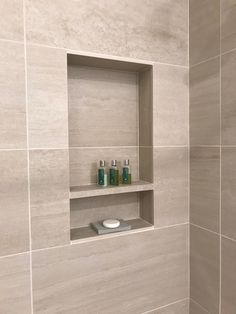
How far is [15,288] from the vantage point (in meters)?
0.93

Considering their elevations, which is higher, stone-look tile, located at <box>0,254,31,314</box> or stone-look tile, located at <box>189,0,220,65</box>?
stone-look tile, located at <box>189,0,220,65</box>

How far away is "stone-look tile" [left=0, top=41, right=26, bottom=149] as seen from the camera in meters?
0.88

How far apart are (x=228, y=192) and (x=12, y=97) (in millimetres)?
955

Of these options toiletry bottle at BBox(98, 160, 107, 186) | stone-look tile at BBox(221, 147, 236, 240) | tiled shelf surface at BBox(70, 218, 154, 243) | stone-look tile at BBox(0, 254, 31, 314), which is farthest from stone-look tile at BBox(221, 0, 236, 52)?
stone-look tile at BBox(0, 254, 31, 314)

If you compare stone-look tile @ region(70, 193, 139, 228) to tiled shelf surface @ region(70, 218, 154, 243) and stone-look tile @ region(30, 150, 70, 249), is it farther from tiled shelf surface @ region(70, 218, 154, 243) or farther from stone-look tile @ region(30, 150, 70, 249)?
stone-look tile @ region(30, 150, 70, 249)

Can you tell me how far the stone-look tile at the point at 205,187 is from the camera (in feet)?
3.65

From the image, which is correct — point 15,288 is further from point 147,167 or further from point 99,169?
point 147,167

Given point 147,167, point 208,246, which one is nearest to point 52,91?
point 147,167

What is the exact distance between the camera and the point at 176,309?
1.26m

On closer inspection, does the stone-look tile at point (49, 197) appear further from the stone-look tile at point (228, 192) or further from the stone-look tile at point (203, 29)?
the stone-look tile at point (203, 29)

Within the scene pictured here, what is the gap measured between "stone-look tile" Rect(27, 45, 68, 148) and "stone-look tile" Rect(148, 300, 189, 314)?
0.95m

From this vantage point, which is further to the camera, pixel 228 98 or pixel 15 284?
pixel 228 98

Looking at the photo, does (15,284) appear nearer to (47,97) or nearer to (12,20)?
(47,97)

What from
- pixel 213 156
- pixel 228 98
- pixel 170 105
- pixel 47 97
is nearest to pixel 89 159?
pixel 47 97
